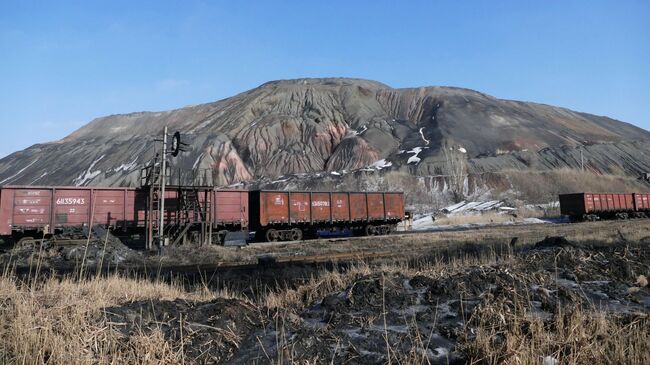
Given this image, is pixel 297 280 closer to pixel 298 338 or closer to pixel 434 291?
pixel 434 291

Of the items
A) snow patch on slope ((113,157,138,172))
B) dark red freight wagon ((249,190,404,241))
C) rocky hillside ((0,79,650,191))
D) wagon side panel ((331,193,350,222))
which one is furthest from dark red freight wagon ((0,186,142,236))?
snow patch on slope ((113,157,138,172))

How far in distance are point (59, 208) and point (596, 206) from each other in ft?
140

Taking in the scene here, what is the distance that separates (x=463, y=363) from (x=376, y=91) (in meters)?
113

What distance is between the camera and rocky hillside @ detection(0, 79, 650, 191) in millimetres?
73812

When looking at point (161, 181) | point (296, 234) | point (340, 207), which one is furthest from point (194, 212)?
point (340, 207)

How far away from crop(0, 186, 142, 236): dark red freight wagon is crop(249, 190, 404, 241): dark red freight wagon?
746 centimetres

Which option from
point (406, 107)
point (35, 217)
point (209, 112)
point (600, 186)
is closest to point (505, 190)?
point (600, 186)

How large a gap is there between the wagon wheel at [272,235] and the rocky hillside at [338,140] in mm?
42285

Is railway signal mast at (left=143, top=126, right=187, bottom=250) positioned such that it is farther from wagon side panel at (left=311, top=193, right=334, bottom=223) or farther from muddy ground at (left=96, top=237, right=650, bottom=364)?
muddy ground at (left=96, top=237, right=650, bottom=364)

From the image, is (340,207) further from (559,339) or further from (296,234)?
(559,339)

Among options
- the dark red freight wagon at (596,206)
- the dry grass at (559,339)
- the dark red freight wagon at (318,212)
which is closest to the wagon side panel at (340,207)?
the dark red freight wagon at (318,212)

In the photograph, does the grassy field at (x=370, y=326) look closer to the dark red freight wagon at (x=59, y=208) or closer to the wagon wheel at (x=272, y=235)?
the dark red freight wagon at (x=59, y=208)

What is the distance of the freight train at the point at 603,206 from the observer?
127 feet

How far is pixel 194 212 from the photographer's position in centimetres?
2239
